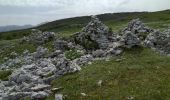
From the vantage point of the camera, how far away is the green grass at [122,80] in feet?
85.2

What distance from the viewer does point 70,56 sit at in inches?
1711

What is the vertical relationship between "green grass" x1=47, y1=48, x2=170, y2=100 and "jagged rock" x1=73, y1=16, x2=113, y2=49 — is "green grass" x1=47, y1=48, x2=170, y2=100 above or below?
below

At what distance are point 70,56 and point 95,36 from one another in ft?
16.8

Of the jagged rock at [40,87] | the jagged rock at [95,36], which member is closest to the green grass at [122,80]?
the jagged rock at [40,87]

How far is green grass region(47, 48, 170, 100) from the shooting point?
1022 inches

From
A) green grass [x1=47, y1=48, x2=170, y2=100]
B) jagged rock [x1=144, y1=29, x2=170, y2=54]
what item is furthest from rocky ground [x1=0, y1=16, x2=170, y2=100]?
green grass [x1=47, y1=48, x2=170, y2=100]

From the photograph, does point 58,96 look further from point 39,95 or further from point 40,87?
point 40,87

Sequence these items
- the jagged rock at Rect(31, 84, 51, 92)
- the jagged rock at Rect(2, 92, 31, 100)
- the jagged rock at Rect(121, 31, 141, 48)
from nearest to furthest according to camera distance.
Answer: the jagged rock at Rect(2, 92, 31, 100) < the jagged rock at Rect(31, 84, 51, 92) < the jagged rock at Rect(121, 31, 141, 48)

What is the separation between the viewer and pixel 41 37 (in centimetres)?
6838

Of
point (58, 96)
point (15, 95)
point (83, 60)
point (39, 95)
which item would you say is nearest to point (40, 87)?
point (39, 95)

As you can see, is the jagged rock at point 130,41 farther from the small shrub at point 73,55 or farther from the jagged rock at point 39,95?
the jagged rock at point 39,95

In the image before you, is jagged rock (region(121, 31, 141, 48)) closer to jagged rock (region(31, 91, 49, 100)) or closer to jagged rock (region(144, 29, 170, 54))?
jagged rock (region(144, 29, 170, 54))

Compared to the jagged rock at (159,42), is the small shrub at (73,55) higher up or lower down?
lower down

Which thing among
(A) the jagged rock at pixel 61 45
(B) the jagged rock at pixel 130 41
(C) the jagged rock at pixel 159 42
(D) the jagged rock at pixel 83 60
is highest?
(B) the jagged rock at pixel 130 41
